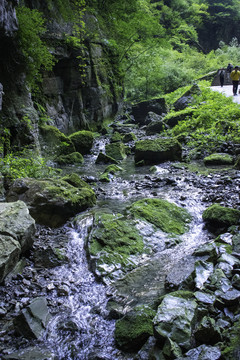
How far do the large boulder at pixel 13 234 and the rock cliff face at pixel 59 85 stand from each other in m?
3.84

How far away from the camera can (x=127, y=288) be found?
4.11 m

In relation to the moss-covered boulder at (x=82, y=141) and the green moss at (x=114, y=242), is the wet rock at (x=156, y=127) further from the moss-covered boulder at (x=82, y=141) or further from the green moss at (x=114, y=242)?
the green moss at (x=114, y=242)

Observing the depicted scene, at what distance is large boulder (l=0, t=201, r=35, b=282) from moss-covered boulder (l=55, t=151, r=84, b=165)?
22.7 ft

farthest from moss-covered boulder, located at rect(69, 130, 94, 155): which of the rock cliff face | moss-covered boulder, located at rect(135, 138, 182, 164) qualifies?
moss-covered boulder, located at rect(135, 138, 182, 164)

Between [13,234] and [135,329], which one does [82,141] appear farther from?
[135,329]

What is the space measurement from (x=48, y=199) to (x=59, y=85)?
1130 cm

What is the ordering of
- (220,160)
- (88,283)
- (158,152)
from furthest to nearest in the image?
(158,152)
(220,160)
(88,283)

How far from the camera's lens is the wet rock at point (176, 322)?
256 centimetres

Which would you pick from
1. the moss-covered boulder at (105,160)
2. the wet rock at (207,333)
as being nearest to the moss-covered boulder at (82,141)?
the moss-covered boulder at (105,160)

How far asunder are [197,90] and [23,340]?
20.0 m

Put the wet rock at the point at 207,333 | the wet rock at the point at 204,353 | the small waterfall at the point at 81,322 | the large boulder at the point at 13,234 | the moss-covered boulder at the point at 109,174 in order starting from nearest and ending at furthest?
the wet rock at the point at 204,353, the wet rock at the point at 207,333, the small waterfall at the point at 81,322, the large boulder at the point at 13,234, the moss-covered boulder at the point at 109,174

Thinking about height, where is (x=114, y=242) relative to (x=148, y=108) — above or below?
below

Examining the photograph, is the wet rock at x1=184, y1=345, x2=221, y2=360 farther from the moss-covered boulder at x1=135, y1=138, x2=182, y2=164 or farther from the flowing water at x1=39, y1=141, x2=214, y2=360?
the moss-covered boulder at x1=135, y1=138, x2=182, y2=164

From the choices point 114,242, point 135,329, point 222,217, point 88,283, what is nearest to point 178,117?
point 222,217
